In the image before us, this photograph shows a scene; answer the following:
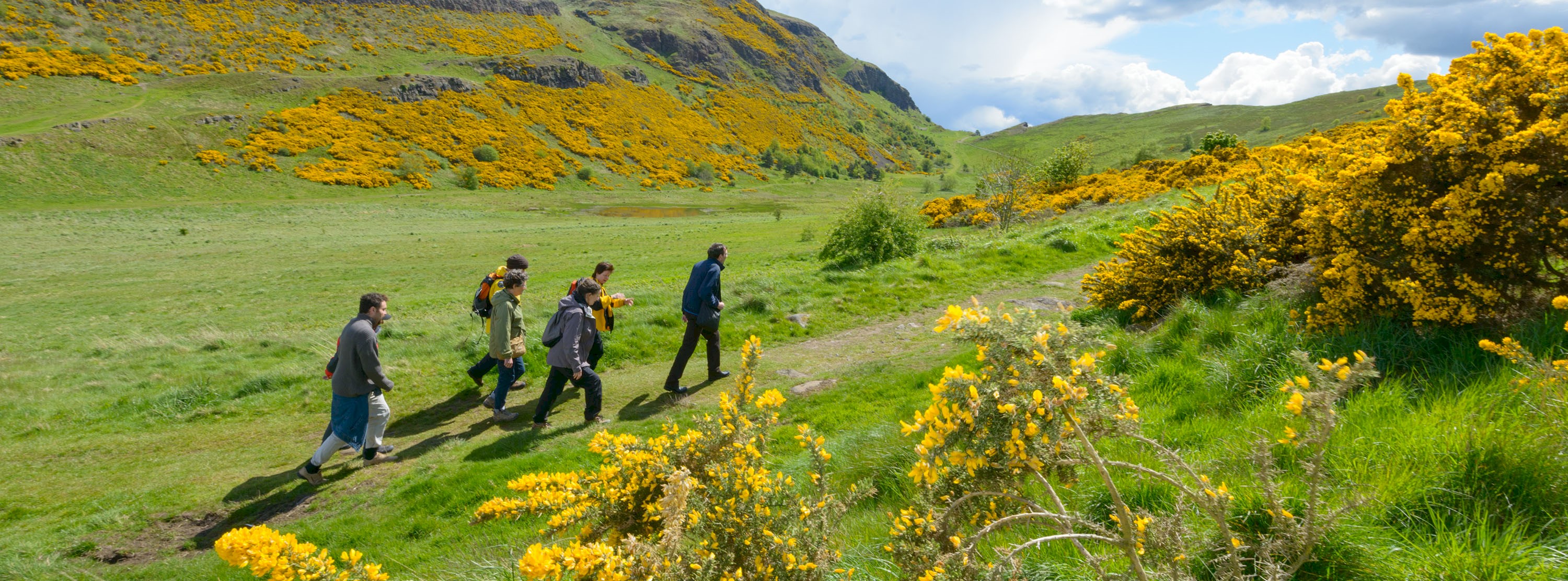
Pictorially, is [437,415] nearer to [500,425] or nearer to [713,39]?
[500,425]

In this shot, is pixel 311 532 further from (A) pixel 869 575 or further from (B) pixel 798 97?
(B) pixel 798 97

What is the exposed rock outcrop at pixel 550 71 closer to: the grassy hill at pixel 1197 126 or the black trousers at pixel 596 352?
the grassy hill at pixel 1197 126

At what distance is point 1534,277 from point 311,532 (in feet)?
34.2

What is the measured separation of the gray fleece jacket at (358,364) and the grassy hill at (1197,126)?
65612mm

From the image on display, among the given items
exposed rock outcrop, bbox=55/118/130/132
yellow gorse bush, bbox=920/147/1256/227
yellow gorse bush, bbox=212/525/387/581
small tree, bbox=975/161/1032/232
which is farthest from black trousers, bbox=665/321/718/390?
exposed rock outcrop, bbox=55/118/130/132

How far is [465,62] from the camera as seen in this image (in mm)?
87812

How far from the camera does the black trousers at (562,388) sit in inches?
335

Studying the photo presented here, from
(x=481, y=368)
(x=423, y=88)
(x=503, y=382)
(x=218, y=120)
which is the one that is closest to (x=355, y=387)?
(x=503, y=382)

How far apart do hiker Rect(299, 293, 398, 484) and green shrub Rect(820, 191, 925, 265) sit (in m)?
13.6

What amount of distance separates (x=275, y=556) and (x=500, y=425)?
6465 mm

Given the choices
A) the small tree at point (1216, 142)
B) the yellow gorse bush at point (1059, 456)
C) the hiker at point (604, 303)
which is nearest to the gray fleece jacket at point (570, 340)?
the hiker at point (604, 303)

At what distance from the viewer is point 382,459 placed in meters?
7.98

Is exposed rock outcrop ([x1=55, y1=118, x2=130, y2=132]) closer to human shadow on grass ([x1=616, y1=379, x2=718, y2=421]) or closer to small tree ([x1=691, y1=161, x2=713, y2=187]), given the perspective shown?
small tree ([x1=691, y1=161, x2=713, y2=187])

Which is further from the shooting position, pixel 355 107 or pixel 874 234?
pixel 355 107
